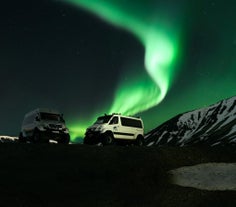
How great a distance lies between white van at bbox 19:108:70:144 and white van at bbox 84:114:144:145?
6.45ft

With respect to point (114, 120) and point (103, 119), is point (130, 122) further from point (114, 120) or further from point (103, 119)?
point (103, 119)

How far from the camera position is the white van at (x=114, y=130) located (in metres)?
30.8

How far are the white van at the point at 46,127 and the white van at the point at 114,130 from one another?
77.4 inches

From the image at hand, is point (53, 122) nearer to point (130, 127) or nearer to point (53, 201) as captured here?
point (130, 127)

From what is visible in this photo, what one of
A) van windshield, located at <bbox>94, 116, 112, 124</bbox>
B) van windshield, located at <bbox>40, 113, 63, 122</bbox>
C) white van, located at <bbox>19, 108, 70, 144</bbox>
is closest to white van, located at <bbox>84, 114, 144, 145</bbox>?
van windshield, located at <bbox>94, 116, 112, 124</bbox>

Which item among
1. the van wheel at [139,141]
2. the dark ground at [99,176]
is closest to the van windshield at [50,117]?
the dark ground at [99,176]

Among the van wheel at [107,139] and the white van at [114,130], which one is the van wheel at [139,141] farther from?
the van wheel at [107,139]

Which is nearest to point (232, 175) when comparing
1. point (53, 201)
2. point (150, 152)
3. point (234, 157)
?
point (234, 157)

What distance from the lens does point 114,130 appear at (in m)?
31.3

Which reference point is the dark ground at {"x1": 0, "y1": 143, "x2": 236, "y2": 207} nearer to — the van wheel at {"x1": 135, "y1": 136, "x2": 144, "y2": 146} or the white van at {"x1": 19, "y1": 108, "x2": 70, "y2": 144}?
the white van at {"x1": 19, "y1": 108, "x2": 70, "y2": 144}

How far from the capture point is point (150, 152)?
24234 mm

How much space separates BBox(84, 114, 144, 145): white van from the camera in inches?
1214

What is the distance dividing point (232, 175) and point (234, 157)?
3962 mm

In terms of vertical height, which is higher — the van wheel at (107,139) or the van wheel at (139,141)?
the van wheel at (139,141)
